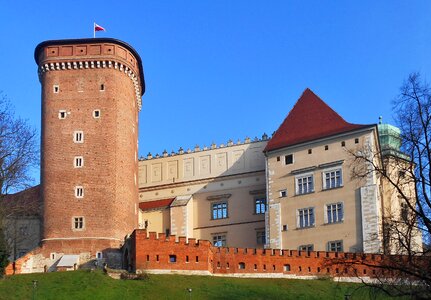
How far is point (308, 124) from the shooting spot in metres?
58.1

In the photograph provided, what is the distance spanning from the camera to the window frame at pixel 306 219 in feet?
179

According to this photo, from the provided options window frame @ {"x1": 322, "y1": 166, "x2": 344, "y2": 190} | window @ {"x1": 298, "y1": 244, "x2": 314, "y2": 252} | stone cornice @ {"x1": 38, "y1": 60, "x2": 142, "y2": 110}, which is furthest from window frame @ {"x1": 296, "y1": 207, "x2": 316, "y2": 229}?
stone cornice @ {"x1": 38, "y1": 60, "x2": 142, "y2": 110}

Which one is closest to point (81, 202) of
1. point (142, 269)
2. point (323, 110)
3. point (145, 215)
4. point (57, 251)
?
point (57, 251)

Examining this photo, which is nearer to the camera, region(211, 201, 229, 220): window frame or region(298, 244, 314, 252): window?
region(298, 244, 314, 252): window

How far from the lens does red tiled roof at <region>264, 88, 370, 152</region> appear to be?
56406 mm

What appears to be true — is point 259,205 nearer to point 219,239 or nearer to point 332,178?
point 219,239

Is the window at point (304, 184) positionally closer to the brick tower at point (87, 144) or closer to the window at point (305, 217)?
the window at point (305, 217)

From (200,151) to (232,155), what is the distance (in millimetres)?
3195

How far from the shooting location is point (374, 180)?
53.0m

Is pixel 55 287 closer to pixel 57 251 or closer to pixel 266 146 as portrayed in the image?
pixel 57 251

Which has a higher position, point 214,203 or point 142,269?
point 214,203

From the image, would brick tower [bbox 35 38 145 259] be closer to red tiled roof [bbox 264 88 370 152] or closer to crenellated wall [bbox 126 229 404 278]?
crenellated wall [bbox 126 229 404 278]

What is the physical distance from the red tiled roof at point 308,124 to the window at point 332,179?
8.97 feet

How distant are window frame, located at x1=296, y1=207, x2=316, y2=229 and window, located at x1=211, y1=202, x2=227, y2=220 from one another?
8577mm
